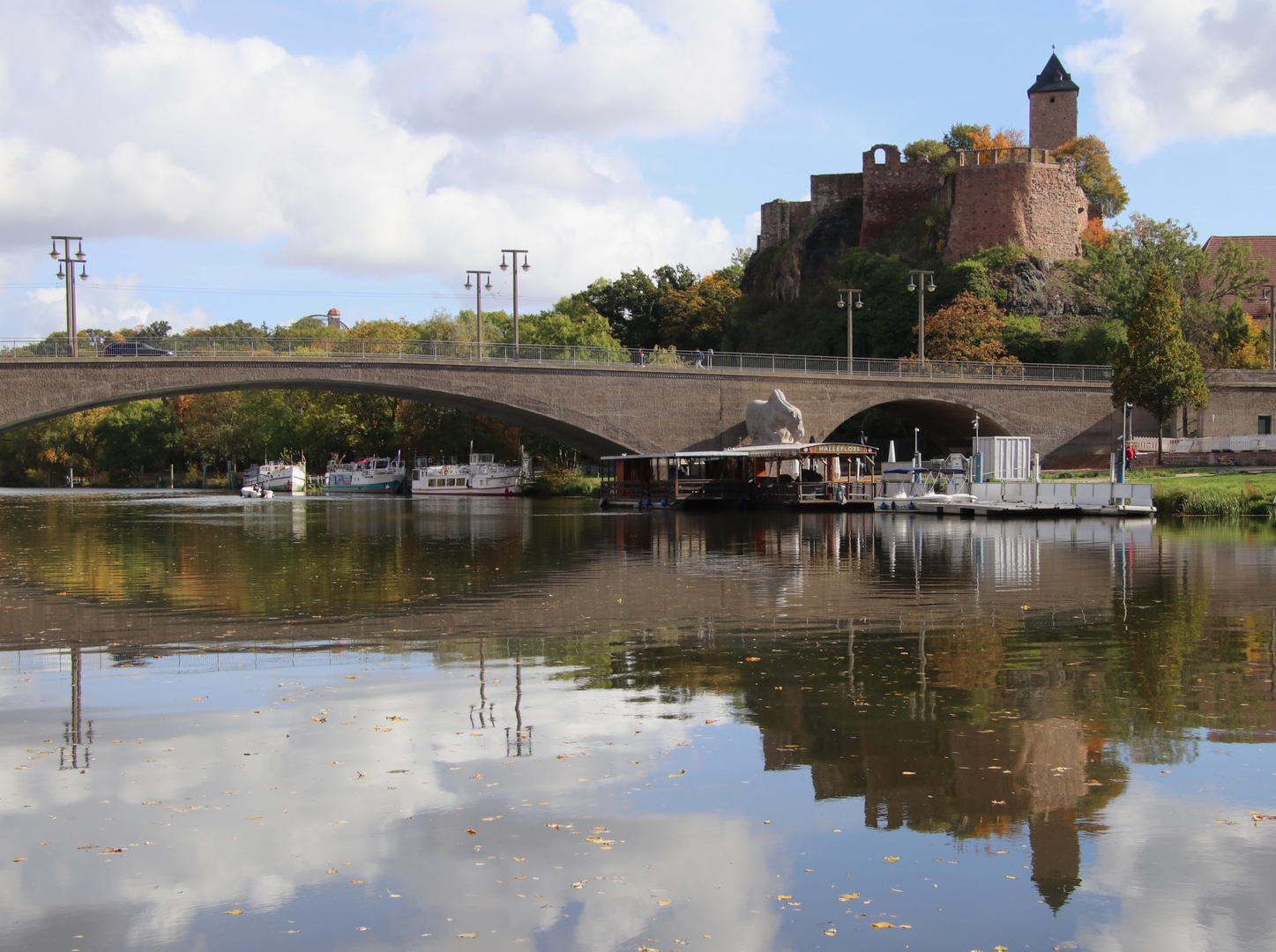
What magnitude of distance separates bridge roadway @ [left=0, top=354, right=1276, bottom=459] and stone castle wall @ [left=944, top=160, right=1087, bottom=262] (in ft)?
48.3

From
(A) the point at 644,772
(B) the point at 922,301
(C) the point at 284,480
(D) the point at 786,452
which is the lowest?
(A) the point at 644,772

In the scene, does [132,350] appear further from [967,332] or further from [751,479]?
[967,332]

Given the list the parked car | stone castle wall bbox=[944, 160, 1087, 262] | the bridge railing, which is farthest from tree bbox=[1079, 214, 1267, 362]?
the parked car

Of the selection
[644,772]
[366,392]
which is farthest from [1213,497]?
[644,772]

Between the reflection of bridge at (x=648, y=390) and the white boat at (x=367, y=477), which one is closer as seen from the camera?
the reflection of bridge at (x=648, y=390)

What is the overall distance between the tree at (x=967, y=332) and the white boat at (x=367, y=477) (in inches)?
1458

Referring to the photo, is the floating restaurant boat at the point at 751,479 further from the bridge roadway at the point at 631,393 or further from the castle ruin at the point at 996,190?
the castle ruin at the point at 996,190

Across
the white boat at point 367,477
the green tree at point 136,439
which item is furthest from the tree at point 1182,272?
the green tree at point 136,439

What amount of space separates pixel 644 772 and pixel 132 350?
5014cm

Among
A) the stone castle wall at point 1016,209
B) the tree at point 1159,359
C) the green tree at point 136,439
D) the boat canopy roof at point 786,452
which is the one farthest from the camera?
the green tree at point 136,439

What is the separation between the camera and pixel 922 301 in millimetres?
64500

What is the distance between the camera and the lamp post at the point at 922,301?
6556cm

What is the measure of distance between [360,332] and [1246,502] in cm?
6565

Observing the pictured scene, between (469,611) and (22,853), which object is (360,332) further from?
(22,853)
